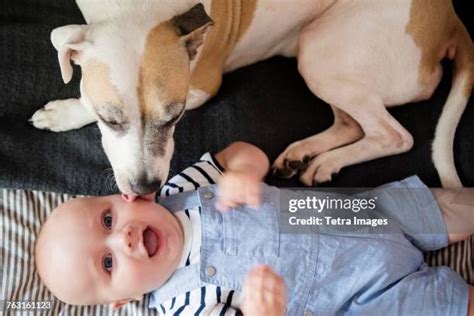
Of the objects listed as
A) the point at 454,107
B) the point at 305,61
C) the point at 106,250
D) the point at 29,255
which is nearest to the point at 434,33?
the point at 454,107

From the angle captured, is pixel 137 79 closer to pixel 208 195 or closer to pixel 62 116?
pixel 208 195

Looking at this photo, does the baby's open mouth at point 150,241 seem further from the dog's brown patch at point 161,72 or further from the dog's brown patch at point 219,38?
the dog's brown patch at point 219,38

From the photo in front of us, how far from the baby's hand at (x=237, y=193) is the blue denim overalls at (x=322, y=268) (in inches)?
0.6

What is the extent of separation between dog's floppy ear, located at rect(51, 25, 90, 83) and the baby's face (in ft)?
0.92

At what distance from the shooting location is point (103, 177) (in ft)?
5.21

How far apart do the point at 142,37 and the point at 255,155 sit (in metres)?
0.39

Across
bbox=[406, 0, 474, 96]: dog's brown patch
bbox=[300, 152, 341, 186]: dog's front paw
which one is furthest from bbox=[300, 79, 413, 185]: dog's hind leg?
bbox=[406, 0, 474, 96]: dog's brown patch

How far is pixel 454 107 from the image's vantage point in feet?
5.12

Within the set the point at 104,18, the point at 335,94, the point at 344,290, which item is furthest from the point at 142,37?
the point at 344,290

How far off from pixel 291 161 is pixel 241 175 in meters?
0.21

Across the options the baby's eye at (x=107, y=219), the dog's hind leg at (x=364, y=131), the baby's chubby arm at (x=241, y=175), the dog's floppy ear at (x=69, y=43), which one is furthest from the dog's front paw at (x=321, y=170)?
the dog's floppy ear at (x=69, y=43)

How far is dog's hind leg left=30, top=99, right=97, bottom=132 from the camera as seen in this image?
1606 mm

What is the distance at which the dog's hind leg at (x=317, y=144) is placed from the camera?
5.23ft

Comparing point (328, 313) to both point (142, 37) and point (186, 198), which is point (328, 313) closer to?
point (186, 198)
